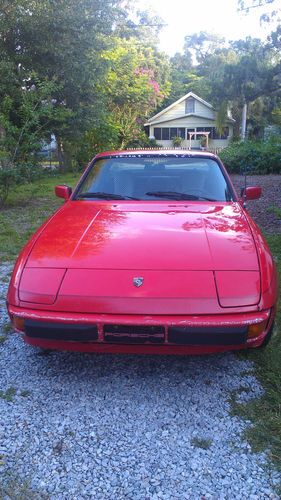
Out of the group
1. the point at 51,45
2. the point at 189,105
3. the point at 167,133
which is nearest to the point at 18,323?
the point at 51,45

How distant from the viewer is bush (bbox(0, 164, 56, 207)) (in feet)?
27.3

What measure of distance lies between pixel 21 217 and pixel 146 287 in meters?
6.09

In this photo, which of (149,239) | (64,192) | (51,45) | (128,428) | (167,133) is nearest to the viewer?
(128,428)

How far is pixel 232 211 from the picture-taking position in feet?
10.7

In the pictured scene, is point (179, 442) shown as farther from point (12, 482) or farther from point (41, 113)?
point (41, 113)

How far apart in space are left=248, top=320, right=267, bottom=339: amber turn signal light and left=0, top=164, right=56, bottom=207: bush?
7.01 metres

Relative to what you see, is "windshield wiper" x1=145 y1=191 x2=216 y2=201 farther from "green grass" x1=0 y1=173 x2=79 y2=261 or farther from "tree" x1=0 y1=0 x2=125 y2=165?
"tree" x1=0 y1=0 x2=125 y2=165

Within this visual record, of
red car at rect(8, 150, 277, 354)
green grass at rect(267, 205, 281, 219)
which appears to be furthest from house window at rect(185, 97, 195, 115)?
red car at rect(8, 150, 277, 354)

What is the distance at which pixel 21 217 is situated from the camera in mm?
7902

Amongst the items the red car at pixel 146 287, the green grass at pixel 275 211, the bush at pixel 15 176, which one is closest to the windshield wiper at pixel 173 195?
the red car at pixel 146 287

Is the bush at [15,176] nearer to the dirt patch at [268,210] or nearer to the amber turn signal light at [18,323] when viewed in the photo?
the dirt patch at [268,210]

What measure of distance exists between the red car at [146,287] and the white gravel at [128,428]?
32 centimetres

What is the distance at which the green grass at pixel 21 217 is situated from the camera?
5801 millimetres

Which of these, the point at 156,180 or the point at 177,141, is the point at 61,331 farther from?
the point at 177,141
